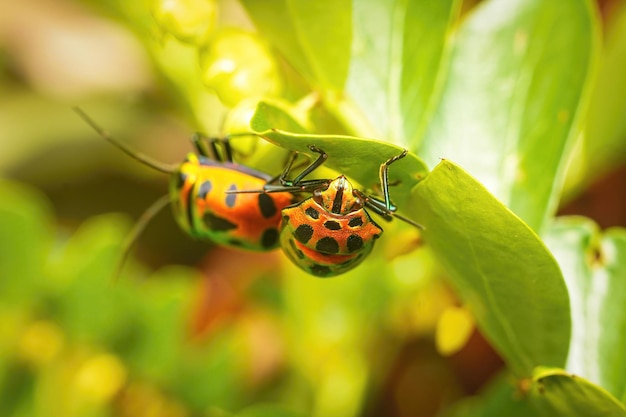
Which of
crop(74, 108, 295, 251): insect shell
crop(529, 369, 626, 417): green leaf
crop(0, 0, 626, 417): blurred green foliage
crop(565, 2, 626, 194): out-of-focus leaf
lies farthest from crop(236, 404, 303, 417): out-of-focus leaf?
→ crop(565, 2, 626, 194): out-of-focus leaf

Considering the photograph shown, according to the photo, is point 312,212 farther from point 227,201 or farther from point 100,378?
point 100,378

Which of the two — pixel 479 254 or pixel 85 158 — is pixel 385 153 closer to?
pixel 479 254

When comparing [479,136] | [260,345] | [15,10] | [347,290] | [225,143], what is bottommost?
[260,345]

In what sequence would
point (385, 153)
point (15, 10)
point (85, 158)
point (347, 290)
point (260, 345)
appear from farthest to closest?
point (15, 10)
point (85, 158)
point (260, 345)
point (347, 290)
point (385, 153)

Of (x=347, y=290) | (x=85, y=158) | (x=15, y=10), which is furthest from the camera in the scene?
(x=15, y=10)

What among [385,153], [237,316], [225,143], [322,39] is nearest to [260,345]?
[237,316]

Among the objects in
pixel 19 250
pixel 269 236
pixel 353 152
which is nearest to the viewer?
pixel 353 152

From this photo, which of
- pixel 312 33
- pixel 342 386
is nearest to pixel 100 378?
pixel 342 386
